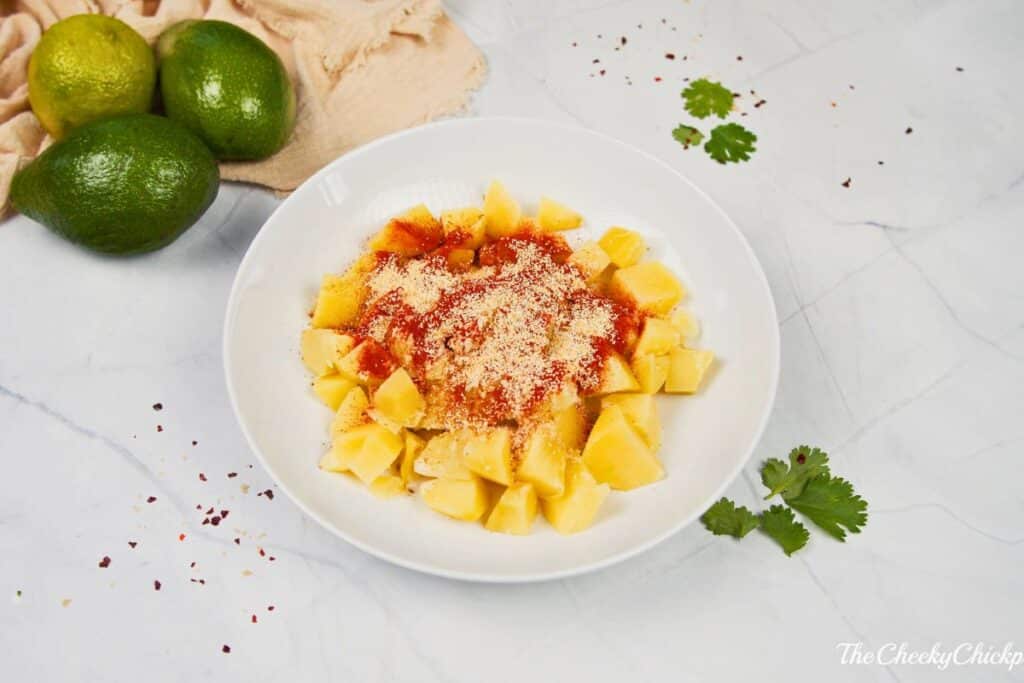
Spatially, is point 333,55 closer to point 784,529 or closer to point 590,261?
point 590,261

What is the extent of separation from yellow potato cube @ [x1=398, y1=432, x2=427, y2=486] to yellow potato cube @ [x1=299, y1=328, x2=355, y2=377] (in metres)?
0.19

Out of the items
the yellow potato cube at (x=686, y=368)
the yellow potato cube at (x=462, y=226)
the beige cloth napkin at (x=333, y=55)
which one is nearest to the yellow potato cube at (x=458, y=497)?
the yellow potato cube at (x=686, y=368)

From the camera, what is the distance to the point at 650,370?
160cm

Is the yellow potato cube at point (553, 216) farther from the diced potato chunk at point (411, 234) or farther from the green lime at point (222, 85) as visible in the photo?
the green lime at point (222, 85)

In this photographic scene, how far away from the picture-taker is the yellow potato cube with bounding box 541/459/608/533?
4.79ft

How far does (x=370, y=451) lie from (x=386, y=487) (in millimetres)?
67

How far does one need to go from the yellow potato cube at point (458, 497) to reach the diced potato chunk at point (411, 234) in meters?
0.48

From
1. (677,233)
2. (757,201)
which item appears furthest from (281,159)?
(757,201)

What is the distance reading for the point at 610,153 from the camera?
1885mm

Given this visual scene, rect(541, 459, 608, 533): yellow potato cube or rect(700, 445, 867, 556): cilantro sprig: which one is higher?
rect(541, 459, 608, 533): yellow potato cube

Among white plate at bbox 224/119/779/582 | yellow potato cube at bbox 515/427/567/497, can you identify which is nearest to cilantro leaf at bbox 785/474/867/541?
white plate at bbox 224/119/779/582

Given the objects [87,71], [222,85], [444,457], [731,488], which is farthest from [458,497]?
[87,71]

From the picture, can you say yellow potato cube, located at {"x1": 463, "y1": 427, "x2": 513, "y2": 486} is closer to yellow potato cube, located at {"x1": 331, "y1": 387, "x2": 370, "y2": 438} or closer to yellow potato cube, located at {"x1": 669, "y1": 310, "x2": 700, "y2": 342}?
yellow potato cube, located at {"x1": 331, "y1": 387, "x2": 370, "y2": 438}

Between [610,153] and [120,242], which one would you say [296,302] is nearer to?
[120,242]
